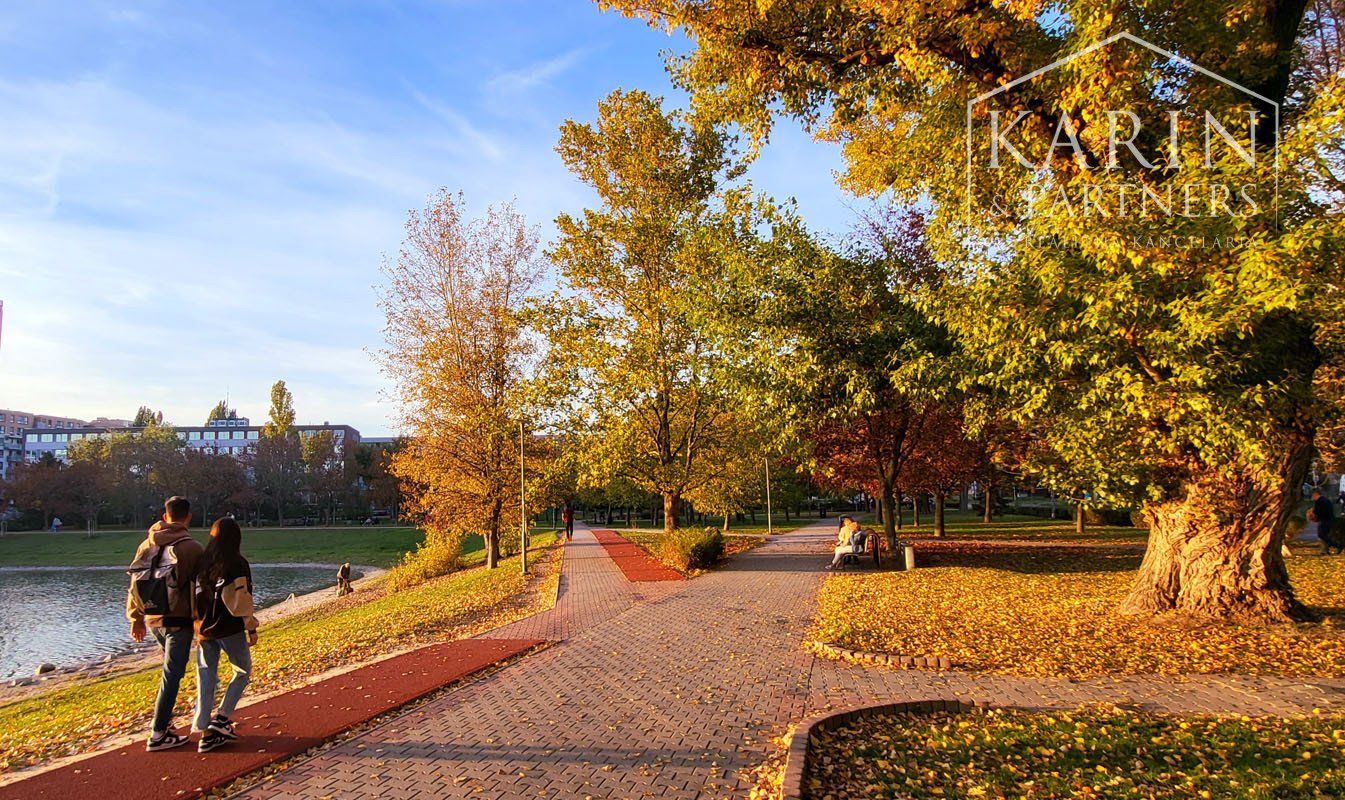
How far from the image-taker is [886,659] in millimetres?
7738

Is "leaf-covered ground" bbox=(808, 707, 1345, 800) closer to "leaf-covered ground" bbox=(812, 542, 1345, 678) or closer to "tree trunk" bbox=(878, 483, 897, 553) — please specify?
"leaf-covered ground" bbox=(812, 542, 1345, 678)

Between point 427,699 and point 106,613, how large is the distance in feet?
66.6

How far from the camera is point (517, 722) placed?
19.7ft

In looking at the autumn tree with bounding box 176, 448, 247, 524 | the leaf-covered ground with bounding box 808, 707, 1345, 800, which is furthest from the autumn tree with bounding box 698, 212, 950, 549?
the autumn tree with bounding box 176, 448, 247, 524

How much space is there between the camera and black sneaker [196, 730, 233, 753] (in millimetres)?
5340

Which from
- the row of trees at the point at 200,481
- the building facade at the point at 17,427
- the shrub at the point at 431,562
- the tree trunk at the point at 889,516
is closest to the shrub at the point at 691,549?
the tree trunk at the point at 889,516

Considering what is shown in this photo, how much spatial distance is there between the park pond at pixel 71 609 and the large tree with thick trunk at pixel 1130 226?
57.1 ft

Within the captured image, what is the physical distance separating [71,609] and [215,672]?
74.1ft

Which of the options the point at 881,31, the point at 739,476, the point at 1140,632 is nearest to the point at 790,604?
the point at 1140,632

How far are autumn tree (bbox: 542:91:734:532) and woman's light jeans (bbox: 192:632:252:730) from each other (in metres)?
14.5

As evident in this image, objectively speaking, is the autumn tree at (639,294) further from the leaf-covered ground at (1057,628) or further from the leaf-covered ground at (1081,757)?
the leaf-covered ground at (1081,757)

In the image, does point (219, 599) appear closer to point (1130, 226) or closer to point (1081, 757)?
point (1081, 757)

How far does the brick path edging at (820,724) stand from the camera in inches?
175

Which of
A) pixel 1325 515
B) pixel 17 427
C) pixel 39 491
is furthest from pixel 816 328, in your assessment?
pixel 17 427
